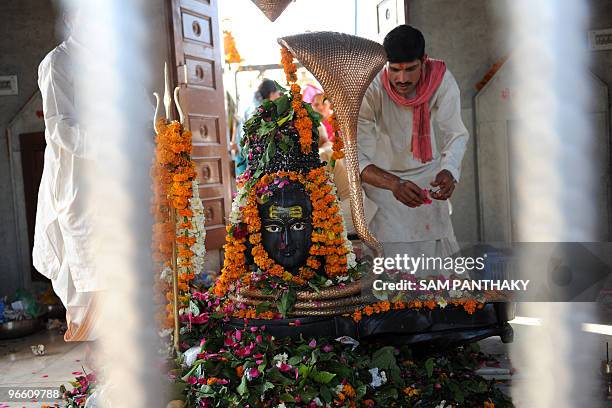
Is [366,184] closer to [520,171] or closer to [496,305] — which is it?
[496,305]

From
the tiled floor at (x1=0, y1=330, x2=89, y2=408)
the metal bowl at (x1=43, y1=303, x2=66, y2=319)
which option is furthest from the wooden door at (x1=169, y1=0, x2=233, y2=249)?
A: the tiled floor at (x1=0, y1=330, x2=89, y2=408)

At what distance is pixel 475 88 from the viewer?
6.84 metres

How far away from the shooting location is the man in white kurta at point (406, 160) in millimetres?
4000

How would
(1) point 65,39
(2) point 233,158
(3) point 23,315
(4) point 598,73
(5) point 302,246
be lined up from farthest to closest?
1. (2) point 233,158
2. (4) point 598,73
3. (3) point 23,315
4. (1) point 65,39
5. (5) point 302,246

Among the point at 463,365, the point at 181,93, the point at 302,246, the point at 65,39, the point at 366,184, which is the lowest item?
the point at 463,365

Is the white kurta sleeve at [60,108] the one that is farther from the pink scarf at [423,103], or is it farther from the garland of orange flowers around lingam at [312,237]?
the pink scarf at [423,103]

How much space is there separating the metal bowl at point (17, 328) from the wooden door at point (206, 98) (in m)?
1.57

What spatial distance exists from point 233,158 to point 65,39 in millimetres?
3629

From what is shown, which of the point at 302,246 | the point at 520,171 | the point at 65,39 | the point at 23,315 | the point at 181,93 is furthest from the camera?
the point at 23,315

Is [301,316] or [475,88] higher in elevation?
[475,88]

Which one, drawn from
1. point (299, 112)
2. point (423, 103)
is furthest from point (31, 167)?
point (423, 103)

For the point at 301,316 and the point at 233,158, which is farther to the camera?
the point at 233,158

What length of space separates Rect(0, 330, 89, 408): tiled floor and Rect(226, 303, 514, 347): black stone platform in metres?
1.61

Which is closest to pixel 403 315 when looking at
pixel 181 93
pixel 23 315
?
pixel 181 93
